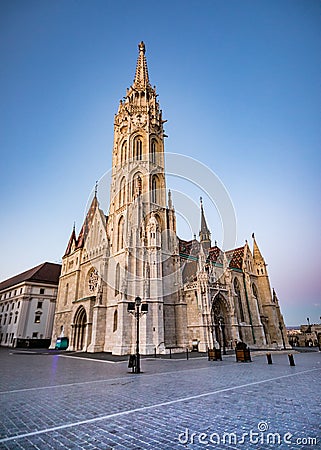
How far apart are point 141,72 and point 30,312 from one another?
44403 mm

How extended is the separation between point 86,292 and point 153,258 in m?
11.7

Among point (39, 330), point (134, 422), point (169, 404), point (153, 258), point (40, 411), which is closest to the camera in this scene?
point (134, 422)

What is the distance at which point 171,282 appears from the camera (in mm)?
28906

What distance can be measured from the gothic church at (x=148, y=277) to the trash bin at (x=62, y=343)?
0.76 meters

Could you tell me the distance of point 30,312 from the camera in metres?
40.8

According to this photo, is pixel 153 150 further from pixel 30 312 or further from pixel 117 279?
pixel 30 312

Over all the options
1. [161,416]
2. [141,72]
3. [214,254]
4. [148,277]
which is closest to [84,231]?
[148,277]

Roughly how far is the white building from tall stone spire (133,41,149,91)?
36.2 meters

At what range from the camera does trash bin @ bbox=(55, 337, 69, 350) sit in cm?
3244

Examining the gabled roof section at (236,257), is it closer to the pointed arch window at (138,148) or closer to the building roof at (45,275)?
the pointed arch window at (138,148)

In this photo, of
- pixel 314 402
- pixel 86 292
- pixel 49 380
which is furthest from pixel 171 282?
pixel 314 402

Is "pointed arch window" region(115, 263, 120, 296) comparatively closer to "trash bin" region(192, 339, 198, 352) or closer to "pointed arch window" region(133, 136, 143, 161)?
"trash bin" region(192, 339, 198, 352)

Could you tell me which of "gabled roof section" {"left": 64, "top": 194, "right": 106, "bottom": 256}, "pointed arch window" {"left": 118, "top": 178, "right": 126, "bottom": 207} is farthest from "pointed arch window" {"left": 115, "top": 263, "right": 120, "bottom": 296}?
"gabled roof section" {"left": 64, "top": 194, "right": 106, "bottom": 256}

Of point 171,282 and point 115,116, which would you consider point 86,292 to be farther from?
point 115,116
